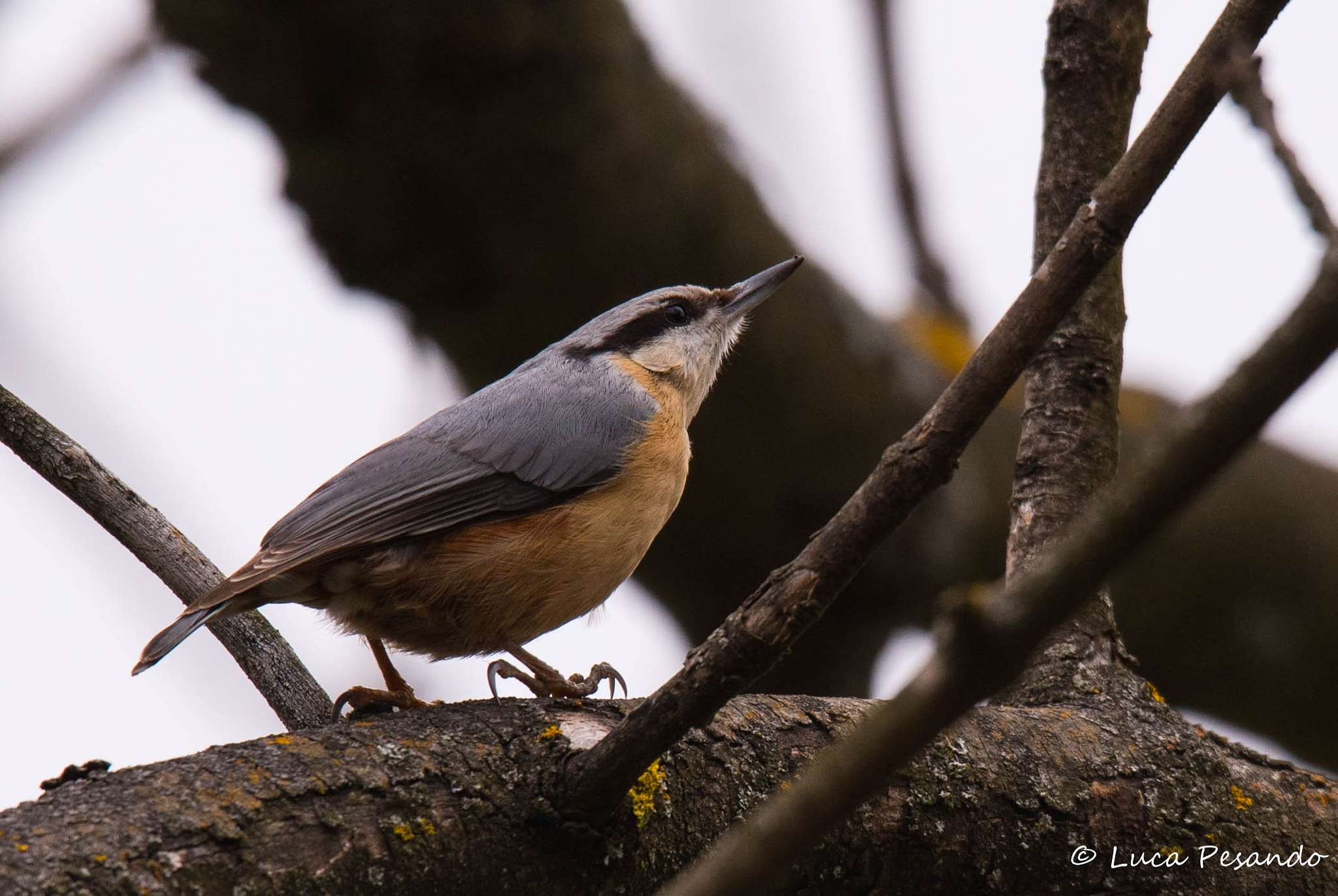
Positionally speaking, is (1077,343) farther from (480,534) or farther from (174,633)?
(174,633)

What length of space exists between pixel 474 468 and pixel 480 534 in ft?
0.80

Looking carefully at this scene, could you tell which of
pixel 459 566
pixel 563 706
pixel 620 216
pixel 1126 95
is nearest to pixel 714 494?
pixel 620 216

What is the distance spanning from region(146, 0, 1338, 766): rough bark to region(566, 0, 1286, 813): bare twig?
8.73 feet

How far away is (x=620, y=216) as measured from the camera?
4.46 m

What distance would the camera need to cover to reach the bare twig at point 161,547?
8.21ft

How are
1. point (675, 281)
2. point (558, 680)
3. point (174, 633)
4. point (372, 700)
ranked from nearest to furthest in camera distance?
point (174, 633) < point (372, 700) < point (558, 680) < point (675, 281)

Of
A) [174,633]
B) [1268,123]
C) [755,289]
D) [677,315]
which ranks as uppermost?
[174,633]

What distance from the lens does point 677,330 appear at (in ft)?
13.8

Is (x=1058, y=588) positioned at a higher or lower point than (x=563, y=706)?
higher

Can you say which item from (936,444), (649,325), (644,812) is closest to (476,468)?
(649,325)

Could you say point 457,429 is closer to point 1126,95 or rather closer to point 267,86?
point 267,86

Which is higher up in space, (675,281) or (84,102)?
(84,102)

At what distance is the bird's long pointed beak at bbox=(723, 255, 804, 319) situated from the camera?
4.16 m

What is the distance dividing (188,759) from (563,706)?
0.71 m
